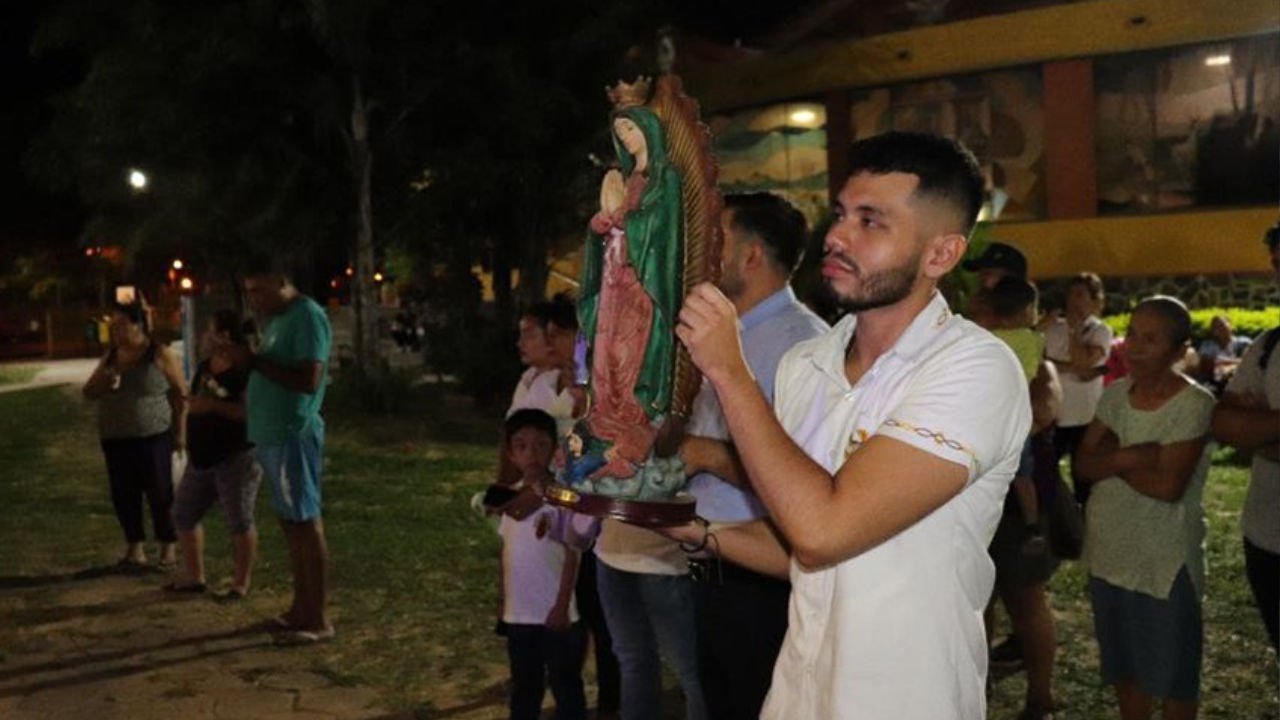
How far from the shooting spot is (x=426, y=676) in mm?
6285

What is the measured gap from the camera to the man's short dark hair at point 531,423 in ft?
16.1

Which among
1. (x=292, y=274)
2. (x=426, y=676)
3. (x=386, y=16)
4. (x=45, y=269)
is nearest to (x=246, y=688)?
(x=426, y=676)

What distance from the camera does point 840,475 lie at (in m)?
2.15

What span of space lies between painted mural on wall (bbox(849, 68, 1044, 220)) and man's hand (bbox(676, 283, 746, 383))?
2369 centimetres

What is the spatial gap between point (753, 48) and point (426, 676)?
87.6 feet

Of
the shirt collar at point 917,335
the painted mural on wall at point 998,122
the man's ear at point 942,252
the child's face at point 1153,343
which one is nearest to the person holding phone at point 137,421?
the child's face at point 1153,343

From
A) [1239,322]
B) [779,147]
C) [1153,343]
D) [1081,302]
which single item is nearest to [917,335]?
[1153,343]

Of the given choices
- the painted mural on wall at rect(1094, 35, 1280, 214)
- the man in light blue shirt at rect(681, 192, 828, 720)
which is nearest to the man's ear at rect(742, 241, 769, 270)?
the man in light blue shirt at rect(681, 192, 828, 720)

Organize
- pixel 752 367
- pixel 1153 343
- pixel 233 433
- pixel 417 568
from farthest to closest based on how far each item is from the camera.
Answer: pixel 417 568 < pixel 233 433 < pixel 1153 343 < pixel 752 367

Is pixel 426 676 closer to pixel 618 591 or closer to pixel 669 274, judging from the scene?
pixel 618 591

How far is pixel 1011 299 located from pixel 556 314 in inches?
Answer: 74.0

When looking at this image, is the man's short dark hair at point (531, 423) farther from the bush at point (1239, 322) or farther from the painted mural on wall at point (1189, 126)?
the painted mural on wall at point (1189, 126)

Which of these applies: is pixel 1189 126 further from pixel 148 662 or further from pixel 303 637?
pixel 148 662

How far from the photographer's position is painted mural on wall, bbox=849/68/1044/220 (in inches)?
993
